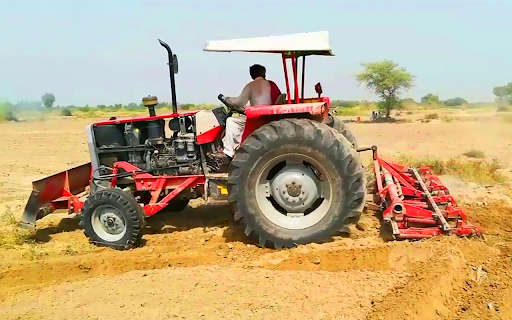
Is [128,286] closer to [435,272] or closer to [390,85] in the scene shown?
[435,272]

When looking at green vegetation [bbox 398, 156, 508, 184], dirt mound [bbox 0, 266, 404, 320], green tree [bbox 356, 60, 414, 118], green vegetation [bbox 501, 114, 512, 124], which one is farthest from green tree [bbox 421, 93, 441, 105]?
dirt mound [bbox 0, 266, 404, 320]

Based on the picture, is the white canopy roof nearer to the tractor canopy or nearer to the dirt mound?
the tractor canopy

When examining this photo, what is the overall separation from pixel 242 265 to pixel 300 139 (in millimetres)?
1474

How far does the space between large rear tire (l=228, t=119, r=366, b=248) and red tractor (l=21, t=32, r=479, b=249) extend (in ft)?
0.04

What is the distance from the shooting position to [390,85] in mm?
35688

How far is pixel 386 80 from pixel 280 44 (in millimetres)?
31249

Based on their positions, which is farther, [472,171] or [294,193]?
[472,171]

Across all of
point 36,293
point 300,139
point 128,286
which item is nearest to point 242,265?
point 128,286

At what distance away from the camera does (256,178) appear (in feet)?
19.8

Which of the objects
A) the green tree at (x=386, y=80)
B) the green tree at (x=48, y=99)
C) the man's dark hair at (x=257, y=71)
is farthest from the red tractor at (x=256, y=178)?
the green tree at (x=48, y=99)

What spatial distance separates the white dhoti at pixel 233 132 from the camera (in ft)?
21.1

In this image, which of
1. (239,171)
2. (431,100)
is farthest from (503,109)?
(431,100)

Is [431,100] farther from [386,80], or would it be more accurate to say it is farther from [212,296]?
[212,296]

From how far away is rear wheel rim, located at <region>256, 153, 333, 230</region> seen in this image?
610cm
